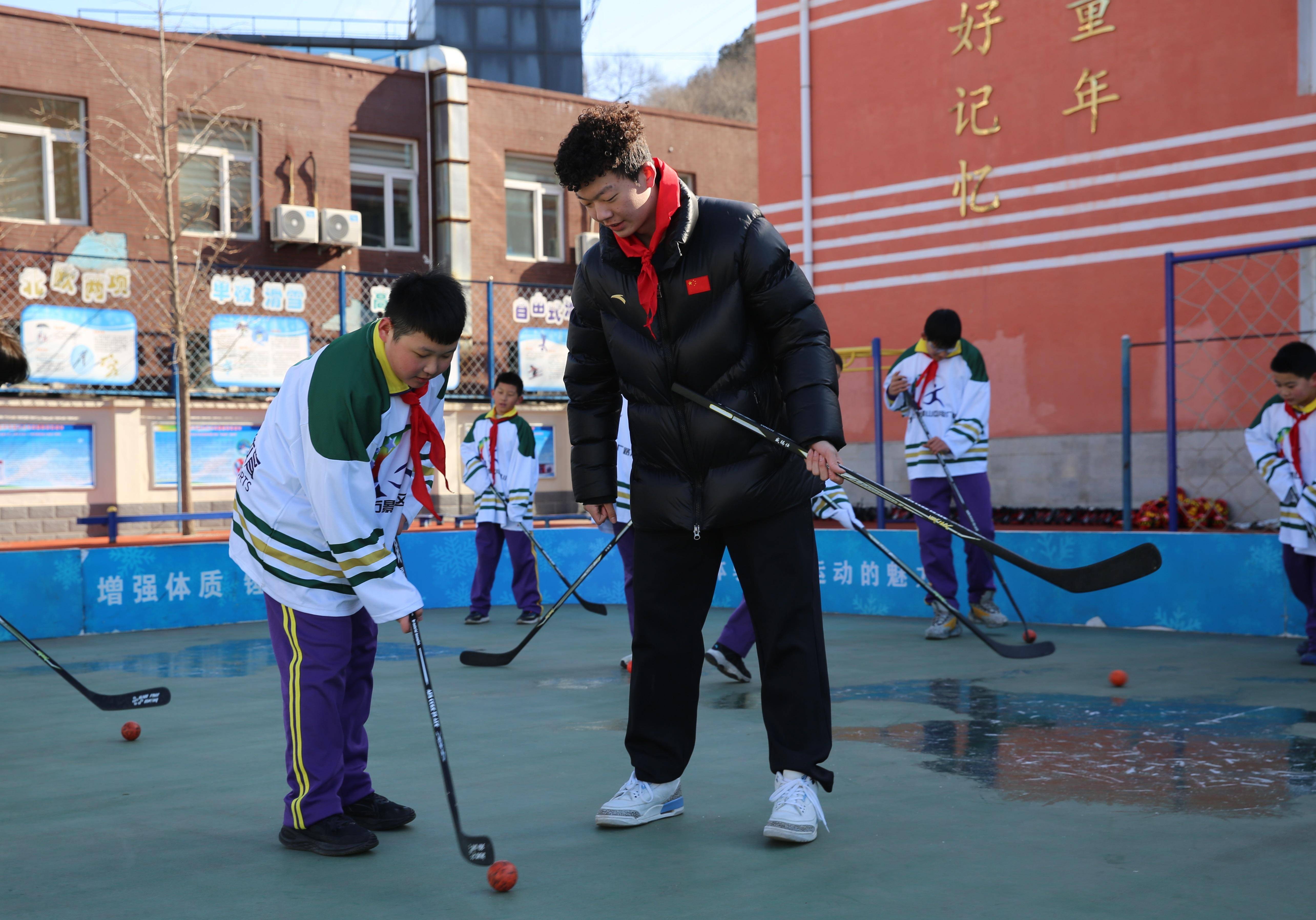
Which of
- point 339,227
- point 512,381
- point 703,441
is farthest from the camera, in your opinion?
point 339,227

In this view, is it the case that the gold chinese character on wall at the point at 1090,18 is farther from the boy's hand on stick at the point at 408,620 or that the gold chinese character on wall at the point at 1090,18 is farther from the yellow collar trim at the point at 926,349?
the boy's hand on stick at the point at 408,620

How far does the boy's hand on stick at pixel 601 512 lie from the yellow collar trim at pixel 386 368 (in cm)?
71

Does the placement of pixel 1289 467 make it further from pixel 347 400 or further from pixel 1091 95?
pixel 1091 95

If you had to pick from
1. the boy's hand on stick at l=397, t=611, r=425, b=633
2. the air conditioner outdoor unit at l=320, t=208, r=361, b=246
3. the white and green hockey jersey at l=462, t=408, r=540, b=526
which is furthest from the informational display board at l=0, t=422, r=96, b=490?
the boy's hand on stick at l=397, t=611, r=425, b=633

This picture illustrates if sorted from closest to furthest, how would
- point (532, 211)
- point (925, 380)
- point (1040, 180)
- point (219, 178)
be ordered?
point (925, 380)
point (1040, 180)
point (219, 178)
point (532, 211)

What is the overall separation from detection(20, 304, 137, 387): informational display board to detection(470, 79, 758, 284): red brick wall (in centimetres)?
486

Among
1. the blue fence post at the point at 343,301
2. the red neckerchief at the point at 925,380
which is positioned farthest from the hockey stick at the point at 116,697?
the blue fence post at the point at 343,301

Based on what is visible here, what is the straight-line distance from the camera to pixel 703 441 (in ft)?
10.2

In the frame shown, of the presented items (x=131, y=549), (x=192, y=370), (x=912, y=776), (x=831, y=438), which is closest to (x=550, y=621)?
(x=131, y=549)

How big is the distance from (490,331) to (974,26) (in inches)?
251

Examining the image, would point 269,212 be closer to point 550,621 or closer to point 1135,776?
point 550,621

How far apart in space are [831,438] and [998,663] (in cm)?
338

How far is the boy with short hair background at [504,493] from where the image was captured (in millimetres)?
8352

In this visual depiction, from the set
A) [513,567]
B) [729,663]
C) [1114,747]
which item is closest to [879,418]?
[513,567]
